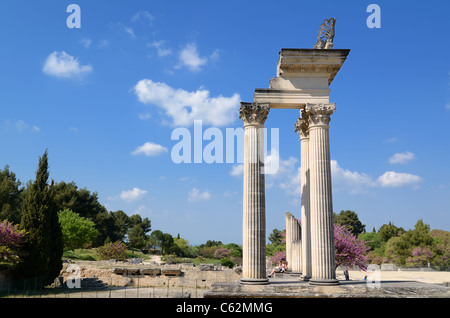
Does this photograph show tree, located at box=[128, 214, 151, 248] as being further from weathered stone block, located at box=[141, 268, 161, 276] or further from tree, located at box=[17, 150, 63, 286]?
tree, located at box=[17, 150, 63, 286]

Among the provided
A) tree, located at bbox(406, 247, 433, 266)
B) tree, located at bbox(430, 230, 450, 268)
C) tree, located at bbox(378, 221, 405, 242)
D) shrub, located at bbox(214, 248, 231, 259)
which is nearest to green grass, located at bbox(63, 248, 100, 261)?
shrub, located at bbox(214, 248, 231, 259)

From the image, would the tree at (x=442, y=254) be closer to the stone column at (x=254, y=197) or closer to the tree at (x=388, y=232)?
the tree at (x=388, y=232)

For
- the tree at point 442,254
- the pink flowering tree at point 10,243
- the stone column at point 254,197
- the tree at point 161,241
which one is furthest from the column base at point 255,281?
the tree at point 161,241

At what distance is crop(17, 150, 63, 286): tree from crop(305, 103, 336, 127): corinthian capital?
2103 cm

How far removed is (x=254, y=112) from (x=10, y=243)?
19.4 metres

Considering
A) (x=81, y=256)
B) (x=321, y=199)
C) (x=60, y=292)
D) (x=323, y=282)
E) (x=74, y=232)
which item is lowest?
(x=60, y=292)

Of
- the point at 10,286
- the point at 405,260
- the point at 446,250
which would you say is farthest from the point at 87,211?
the point at 446,250

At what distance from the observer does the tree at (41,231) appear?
2553 cm

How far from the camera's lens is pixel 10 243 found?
24406mm

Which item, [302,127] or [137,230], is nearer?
[302,127]

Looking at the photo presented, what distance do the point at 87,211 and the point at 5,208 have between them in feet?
106

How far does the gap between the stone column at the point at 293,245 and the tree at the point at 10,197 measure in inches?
1373

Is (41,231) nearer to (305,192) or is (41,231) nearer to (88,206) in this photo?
(305,192)

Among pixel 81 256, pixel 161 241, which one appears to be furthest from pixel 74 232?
pixel 161 241
